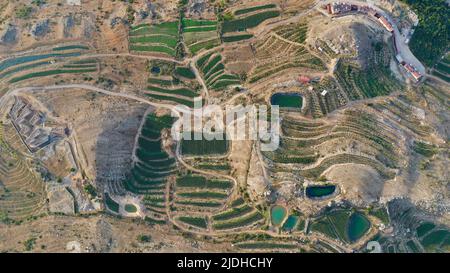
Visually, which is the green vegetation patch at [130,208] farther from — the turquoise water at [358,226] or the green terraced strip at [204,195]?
the turquoise water at [358,226]

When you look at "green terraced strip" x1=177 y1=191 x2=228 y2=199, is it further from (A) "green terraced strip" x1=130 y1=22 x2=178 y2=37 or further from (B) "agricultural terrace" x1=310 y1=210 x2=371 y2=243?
(A) "green terraced strip" x1=130 y1=22 x2=178 y2=37

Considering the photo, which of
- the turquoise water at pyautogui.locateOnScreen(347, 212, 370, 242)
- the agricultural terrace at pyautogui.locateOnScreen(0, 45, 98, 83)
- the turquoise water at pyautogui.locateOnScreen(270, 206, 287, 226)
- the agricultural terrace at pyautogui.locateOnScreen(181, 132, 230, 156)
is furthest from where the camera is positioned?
the agricultural terrace at pyautogui.locateOnScreen(0, 45, 98, 83)

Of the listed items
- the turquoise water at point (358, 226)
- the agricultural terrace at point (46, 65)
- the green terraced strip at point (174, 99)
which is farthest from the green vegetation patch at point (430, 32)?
the agricultural terrace at point (46, 65)

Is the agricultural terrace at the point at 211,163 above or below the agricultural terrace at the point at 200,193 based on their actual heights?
above

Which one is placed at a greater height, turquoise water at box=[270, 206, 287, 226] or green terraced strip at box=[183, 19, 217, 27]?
green terraced strip at box=[183, 19, 217, 27]

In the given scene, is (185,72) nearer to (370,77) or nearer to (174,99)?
(174,99)

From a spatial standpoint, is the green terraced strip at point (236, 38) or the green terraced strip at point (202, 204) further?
the green terraced strip at point (236, 38)

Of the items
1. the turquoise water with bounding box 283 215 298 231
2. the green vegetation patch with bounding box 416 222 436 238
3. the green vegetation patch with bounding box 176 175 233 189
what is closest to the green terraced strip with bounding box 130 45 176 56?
the green vegetation patch with bounding box 176 175 233 189

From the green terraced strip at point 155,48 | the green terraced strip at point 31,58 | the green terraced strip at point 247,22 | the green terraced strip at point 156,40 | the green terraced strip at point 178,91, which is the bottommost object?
the green terraced strip at point 178,91

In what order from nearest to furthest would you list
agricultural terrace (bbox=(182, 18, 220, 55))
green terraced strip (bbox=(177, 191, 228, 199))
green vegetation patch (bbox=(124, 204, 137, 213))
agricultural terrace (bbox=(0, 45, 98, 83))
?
green vegetation patch (bbox=(124, 204, 137, 213)) < green terraced strip (bbox=(177, 191, 228, 199)) < agricultural terrace (bbox=(0, 45, 98, 83)) < agricultural terrace (bbox=(182, 18, 220, 55))
